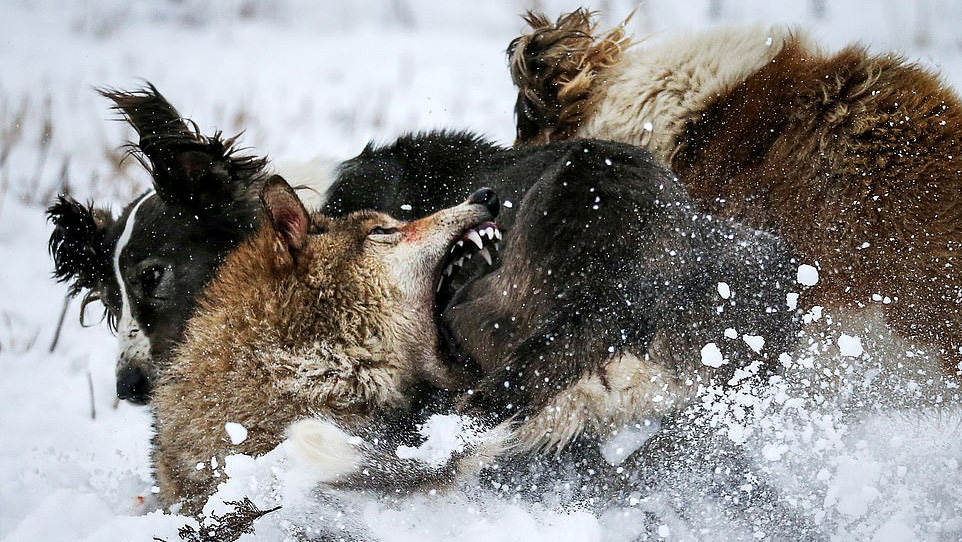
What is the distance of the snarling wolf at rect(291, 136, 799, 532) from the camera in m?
2.99

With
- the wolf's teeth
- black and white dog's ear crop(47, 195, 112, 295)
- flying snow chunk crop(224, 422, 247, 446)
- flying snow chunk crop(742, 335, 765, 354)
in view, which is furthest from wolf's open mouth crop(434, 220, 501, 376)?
black and white dog's ear crop(47, 195, 112, 295)

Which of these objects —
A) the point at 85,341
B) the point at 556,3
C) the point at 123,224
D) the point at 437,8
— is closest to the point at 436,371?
the point at 123,224

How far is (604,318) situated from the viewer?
297 centimetres

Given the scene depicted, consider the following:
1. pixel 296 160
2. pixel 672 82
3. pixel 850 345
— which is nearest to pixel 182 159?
pixel 296 160

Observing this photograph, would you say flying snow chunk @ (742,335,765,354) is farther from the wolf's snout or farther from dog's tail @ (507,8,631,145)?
the wolf's snout

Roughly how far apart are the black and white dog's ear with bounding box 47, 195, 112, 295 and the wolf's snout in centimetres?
64

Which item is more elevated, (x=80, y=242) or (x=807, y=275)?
(x=807, y=275)

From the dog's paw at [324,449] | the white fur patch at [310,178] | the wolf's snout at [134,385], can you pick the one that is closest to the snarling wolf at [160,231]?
the wolf's snout at [134,385]

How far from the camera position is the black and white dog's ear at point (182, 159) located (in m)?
3.69

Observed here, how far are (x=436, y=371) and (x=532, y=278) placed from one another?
50cm

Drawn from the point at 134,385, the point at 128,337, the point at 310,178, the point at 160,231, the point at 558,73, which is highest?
the point at 558,73

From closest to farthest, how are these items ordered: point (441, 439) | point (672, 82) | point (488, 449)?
point (441, 439)
point (488, 449)
point (672, 82)

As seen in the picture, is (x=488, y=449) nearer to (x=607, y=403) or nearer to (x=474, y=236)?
(x=607, y=403)

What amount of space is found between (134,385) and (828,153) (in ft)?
10.1
